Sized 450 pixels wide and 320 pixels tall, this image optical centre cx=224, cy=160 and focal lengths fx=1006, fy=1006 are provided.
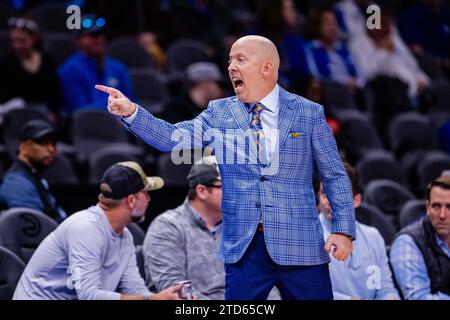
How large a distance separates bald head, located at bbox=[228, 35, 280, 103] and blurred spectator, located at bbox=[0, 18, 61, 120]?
3.92 meters

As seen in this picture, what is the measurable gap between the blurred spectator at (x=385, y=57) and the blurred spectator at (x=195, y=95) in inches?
77.0

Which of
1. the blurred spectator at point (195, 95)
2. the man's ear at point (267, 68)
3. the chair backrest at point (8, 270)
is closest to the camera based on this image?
the man's ear at point (267, 68)

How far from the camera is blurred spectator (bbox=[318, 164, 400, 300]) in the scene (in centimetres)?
505

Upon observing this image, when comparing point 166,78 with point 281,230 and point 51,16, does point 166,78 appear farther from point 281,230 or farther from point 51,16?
point 281,230

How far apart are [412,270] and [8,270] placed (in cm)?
202

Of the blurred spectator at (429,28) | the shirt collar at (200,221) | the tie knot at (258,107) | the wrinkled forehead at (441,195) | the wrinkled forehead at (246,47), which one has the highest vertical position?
the blurred spectator at (429,28)

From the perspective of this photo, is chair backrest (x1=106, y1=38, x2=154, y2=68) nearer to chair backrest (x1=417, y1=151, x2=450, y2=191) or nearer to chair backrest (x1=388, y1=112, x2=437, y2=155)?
chair backrest (x1=388, y1=112, x2=437, y2=155)

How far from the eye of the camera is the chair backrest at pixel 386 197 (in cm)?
650

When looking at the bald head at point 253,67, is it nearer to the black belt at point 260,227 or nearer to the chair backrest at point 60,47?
the black belt at point 260,227

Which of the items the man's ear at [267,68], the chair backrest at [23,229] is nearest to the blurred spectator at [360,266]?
the man's ear at [267,68]

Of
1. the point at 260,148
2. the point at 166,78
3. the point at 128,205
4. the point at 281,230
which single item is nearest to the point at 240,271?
the point at 281,230

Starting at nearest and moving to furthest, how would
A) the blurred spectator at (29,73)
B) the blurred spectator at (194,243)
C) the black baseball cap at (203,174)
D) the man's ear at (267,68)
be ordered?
the man's ear at (267,68) < the blurred spectator at (194,243) < the black baseball cap at (203,174) < the blurred spectator at (29,73)

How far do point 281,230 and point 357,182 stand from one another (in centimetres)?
144
